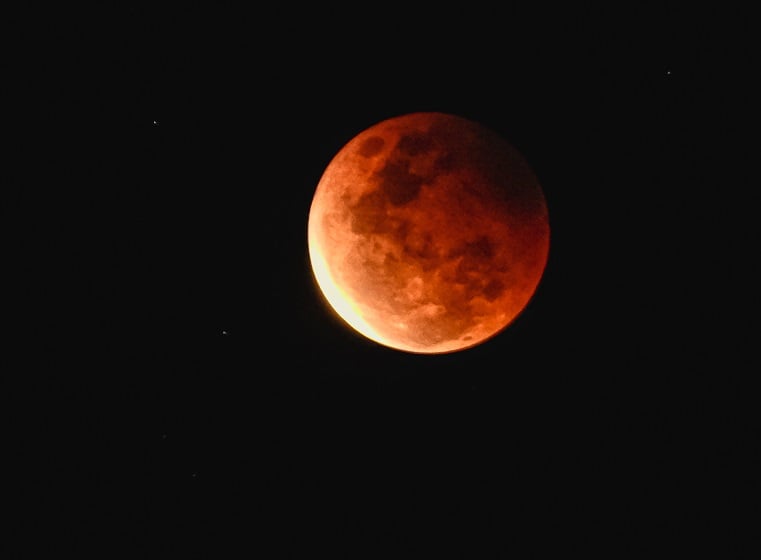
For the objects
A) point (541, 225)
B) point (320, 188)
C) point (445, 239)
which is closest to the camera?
point (445, 239)

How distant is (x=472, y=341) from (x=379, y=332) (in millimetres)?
735

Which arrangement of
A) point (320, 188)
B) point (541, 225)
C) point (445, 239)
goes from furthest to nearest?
point (320, 188) < point (541, 225) < point (445, 239)

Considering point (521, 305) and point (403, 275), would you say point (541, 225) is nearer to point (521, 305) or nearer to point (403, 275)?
point (521, 305)

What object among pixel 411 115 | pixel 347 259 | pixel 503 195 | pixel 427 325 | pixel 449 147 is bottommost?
pixel 427 325

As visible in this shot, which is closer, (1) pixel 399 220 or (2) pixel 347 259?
(1) pixel 399 220

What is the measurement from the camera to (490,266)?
11.7 feet

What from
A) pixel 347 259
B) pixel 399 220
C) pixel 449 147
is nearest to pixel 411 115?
pixel 449 147

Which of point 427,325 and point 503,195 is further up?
point 503,195

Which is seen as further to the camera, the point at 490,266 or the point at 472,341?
the point at 472,341

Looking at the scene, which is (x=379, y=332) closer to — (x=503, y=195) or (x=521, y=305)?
(x=521, y=305)

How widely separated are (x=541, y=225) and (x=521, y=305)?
2.05ft

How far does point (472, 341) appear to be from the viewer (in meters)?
4.08

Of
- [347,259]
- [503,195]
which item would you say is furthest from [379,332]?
[503,195]

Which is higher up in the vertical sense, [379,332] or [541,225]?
[541,225]
